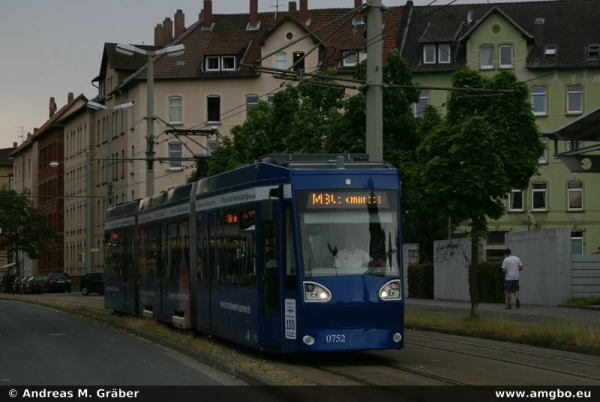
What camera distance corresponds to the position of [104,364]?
17219 mm

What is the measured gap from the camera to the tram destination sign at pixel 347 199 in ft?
54.7

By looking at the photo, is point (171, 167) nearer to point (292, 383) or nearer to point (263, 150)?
point (263, 150)

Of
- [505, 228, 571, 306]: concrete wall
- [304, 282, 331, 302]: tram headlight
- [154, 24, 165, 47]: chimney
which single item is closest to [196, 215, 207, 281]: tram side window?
[304, 282, 331, 302]: tram headlight

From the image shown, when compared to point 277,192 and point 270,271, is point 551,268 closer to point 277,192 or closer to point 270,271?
point 270,271

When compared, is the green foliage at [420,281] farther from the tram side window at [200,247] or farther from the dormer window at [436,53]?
the dormer window at [436,53]

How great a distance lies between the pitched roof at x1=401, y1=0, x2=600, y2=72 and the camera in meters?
69.0

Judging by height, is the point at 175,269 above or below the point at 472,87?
below

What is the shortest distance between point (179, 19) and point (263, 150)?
40352mm

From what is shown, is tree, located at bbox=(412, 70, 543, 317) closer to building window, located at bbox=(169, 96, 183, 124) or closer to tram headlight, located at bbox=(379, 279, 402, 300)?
tram headlight, located at bbox=(379, 279, 402, 300)

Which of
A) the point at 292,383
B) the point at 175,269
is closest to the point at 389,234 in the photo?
the point at 292,383

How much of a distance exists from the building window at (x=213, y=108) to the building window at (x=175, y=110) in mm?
1866

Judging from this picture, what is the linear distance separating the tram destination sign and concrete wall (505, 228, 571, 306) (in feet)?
58.3

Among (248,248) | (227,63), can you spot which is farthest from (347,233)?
(227,63)

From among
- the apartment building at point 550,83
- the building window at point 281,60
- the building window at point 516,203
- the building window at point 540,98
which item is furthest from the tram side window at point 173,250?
the building window at point 281,60
